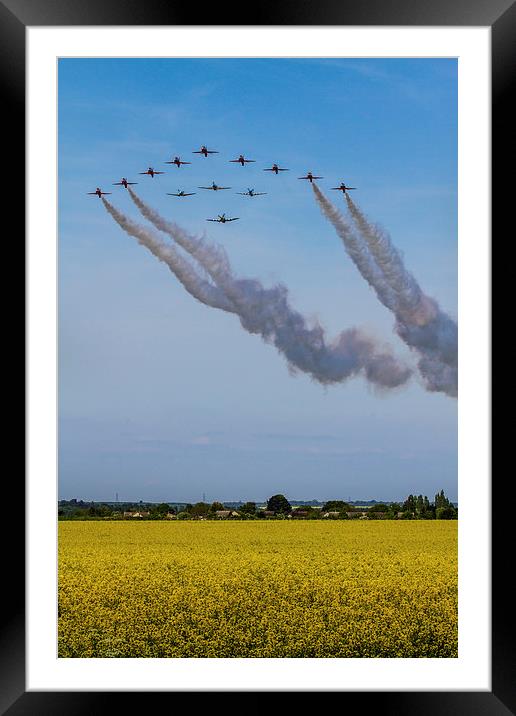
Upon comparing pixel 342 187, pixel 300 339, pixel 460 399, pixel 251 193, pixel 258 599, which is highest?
pixel 342 187

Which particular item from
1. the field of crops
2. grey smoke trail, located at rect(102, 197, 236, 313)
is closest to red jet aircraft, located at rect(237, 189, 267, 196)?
grey smoke trail, located at rect(102, 197, 236, 313)

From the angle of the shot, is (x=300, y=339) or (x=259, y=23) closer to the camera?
(x=259, y=23)

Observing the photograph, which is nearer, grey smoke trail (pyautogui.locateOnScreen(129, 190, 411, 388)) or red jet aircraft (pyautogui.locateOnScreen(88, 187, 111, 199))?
red jet aircraft (pyautogui.locateOnScreen(88, 187, 111, 199))

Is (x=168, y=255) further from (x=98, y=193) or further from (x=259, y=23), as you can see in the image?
(x=259, y=23)

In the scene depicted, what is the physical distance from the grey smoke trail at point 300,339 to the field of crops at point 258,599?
4755 millimetres

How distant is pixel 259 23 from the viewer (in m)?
2.32

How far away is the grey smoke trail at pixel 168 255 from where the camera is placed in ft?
39.4

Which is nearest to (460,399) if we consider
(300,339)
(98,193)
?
(98,193)

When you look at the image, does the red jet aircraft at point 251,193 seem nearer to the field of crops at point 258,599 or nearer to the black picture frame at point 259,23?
the field of crops at point 258,599

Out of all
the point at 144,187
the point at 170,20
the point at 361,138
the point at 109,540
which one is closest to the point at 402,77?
the point at 361,138

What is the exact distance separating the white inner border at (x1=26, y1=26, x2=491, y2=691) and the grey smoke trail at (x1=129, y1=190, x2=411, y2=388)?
10154 millimetres

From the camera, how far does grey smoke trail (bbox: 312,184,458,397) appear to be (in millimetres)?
11492

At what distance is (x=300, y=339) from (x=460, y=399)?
1074 cm

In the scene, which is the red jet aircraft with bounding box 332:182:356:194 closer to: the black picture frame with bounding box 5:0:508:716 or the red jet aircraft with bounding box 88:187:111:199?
the red jet aircraft with bounding box 88:187:111:199
